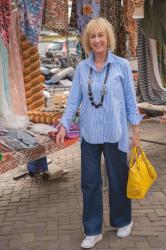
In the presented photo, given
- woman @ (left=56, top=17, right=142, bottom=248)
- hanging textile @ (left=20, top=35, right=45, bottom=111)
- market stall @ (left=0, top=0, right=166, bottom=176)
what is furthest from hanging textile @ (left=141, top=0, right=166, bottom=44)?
woman @ (left=56, top=17, right=142, bottom=248)

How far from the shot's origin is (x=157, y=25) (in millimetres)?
5516

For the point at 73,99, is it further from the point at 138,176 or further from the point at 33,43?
the point at 33,43

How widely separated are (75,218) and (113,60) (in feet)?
5.29

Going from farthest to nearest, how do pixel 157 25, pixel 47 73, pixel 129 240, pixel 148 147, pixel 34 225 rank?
pixel 47 73, pixel 148 147, pixel 157 25, pixel 34 225, pixel 129 240

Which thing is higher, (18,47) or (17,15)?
(17,15)

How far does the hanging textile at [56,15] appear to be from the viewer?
4.49 m

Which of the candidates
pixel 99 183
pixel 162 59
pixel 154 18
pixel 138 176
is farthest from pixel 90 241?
pixel 162 59

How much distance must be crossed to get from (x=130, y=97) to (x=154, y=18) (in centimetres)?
253

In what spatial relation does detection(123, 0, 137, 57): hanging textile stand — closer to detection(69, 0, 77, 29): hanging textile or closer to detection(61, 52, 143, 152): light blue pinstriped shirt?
detection(69, 0, 77, 29): hanging textile

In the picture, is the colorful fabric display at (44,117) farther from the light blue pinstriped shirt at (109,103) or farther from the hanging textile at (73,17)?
the light blue pinstriped shirt at (109,103)

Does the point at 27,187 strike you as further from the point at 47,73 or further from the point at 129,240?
the point at 47,73

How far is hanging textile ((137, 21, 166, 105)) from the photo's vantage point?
5.90 meters

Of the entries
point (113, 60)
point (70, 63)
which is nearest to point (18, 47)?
point (113, 60)

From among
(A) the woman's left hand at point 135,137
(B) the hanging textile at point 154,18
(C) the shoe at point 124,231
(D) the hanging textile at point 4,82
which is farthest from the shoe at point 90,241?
(B) the hanging textile at point 154,18
